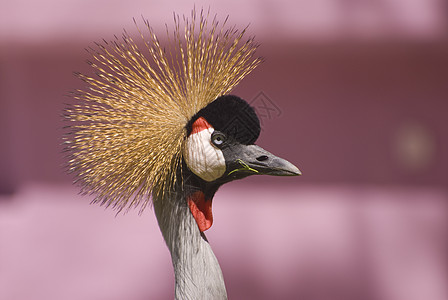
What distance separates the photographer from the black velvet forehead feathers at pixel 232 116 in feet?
2.37

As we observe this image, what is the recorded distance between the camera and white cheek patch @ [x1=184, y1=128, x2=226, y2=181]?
2.39 feet

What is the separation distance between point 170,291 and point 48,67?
1.95 feet

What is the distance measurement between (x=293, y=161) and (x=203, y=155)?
1.82 feet

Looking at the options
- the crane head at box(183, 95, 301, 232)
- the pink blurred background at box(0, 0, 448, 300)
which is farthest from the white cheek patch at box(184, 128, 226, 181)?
the pink blurred background at box(0, 0, 448, 300)

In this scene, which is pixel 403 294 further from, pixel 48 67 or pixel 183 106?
pixel 48 67

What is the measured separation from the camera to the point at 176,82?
784mm

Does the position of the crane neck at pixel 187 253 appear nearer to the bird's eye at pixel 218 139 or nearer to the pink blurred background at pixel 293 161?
the bird's eye at pixel 218 139

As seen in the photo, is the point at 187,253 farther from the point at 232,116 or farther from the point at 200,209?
the point at 232,116

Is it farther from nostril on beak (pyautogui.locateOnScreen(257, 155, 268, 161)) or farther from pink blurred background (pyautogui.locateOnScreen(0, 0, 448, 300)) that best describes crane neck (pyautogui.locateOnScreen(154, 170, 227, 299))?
pink blurred background (pyautogui.locateOnScreen(0, 0, 448, 300))

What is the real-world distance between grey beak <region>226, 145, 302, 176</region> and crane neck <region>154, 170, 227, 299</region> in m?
0.09

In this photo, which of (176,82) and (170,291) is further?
(170,291)

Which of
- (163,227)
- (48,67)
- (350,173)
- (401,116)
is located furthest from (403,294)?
(48,67)

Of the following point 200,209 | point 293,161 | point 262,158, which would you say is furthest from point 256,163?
point 293,161

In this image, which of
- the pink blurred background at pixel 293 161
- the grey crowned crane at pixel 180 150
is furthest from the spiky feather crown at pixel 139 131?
the pink blurred background at pixel 293 161
